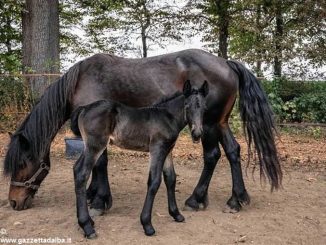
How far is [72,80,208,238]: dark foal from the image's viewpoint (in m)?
3.86

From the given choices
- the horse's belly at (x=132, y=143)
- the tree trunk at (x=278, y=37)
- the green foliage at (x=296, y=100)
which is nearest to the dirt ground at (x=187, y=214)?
the horse's belly at (x=132, y=143)

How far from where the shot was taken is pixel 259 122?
15.4 ft

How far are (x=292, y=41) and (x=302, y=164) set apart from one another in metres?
7.72

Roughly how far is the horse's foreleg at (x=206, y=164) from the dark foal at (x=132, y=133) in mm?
821

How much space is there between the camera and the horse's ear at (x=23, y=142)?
14.0 ft

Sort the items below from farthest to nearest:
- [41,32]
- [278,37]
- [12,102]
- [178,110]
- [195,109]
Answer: [278,37] → [41,32] → [12,102] → [178,110] → [195,109]

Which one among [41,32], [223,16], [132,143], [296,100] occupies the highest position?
[223,16]

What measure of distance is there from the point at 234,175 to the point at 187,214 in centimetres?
79

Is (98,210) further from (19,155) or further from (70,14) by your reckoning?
(70,14)

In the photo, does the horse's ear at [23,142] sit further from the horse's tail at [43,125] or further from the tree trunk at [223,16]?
the tree trunk at [223,16]

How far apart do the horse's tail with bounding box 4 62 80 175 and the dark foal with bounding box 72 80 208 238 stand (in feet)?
1.63

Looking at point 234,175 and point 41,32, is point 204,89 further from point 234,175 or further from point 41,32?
point 41,32

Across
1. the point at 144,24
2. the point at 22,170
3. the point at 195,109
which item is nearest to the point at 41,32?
the point at 22,170

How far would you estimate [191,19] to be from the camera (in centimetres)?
1689
